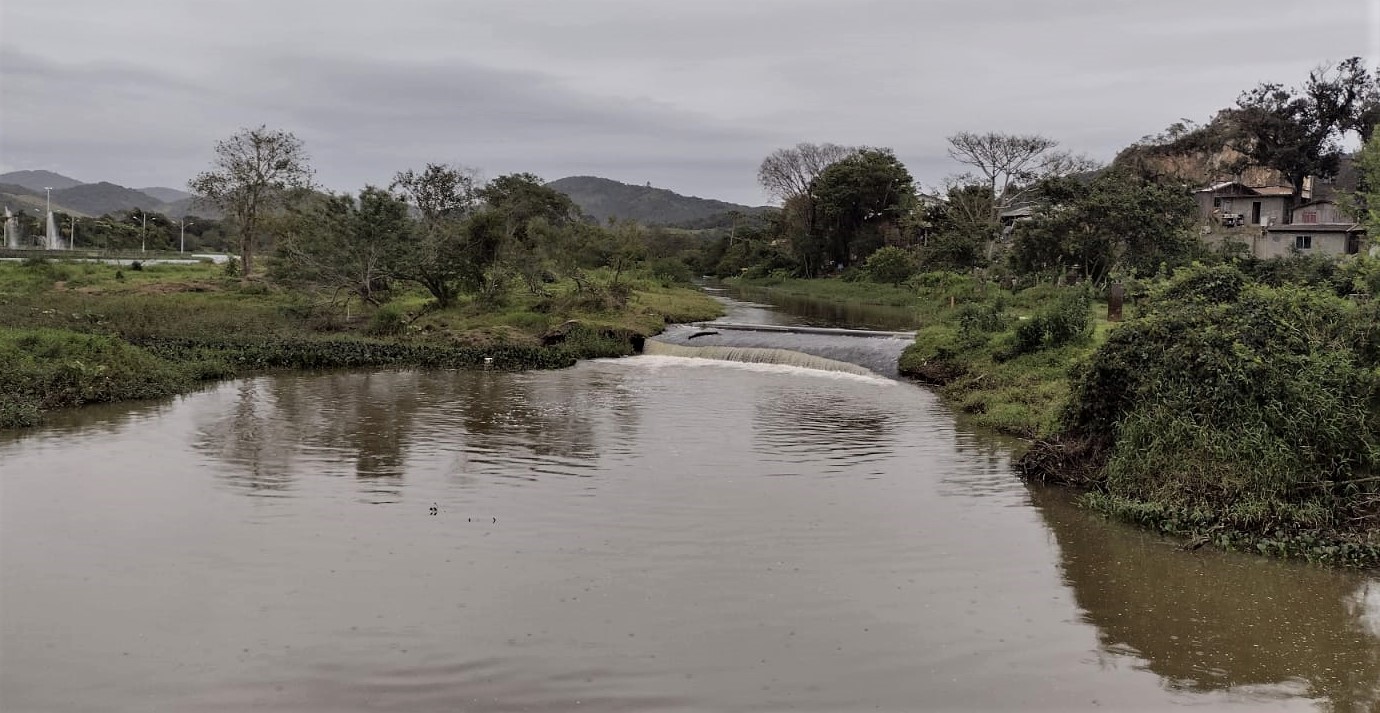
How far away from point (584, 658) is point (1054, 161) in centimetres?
4439

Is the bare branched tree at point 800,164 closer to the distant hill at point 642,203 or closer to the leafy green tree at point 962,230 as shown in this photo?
the leafy green tree at point 962,230

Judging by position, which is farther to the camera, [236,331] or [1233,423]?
[236,331]

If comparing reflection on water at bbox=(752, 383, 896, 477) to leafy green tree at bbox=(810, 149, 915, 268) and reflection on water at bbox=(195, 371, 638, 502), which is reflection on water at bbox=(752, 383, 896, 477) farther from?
leafy green tree at bbox=(810, 149, 915, 268)

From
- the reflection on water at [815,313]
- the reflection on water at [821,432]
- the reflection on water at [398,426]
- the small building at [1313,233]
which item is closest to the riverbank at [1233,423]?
the reflection on water at [821,432]

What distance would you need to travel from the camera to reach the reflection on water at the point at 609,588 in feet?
20.0

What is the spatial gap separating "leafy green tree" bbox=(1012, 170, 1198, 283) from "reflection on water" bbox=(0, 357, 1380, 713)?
72.6ft

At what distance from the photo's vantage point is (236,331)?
74.7 feet

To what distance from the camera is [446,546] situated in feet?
28.9

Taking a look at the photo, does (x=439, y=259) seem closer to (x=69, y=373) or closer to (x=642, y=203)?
(x=69, y=373)

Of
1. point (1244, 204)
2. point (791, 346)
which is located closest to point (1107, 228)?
point (1244, 204)

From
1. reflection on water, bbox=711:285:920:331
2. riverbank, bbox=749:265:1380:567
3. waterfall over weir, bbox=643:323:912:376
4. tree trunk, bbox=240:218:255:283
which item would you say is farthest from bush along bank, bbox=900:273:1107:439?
tree trunk, bbox=240:218:255:283

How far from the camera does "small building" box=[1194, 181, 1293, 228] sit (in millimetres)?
41375

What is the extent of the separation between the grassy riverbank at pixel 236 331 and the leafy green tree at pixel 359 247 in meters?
0.80

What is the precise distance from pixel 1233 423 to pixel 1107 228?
82.4ft
